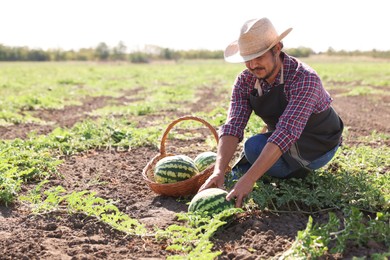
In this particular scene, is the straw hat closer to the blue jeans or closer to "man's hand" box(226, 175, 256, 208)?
the blue jeans

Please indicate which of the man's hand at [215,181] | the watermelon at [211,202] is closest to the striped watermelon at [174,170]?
the man's hand at [215,181]

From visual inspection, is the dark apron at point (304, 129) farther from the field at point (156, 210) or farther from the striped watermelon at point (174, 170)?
the striped watermelon at point (174, 170)

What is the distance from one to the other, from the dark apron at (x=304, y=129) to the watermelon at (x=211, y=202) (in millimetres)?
1050

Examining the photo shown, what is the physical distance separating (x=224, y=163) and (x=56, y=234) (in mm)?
1660

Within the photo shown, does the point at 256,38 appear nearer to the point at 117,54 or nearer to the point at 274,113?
the point at 274,113

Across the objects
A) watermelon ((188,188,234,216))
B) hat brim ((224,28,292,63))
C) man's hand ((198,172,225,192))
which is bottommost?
watermelon ((188,188,234,216))

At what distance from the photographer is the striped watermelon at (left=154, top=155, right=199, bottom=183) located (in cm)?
494

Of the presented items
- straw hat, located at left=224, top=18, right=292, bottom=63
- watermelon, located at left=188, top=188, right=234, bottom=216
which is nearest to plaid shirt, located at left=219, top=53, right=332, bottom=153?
straw hat, located at left=224, top=18, right=292, bottom=63

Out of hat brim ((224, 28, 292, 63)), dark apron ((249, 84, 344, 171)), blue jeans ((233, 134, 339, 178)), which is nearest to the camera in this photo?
hat brim ((224, 28, 292, 63))

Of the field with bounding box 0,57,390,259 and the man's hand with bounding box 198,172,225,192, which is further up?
the man's hand with bounding box 198,172,225,192

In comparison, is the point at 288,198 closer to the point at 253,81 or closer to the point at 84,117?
the point at 253,81

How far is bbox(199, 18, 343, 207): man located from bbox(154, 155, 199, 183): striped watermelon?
0.46 meters

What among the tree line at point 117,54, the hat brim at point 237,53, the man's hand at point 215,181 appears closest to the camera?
the hat brim at point 237,53

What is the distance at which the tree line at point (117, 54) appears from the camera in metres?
78.5
